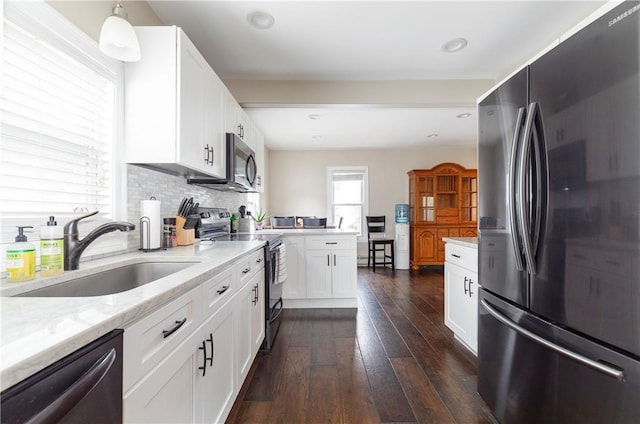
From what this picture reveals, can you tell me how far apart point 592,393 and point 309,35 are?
2.56 m

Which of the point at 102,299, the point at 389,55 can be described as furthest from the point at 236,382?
the point at 389,55

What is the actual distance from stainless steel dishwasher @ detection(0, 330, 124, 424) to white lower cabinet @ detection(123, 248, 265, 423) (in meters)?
0.06

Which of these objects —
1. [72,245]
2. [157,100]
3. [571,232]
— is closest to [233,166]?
[157,100]

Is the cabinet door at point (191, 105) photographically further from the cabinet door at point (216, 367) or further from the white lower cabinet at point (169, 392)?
the white lower cabinet at point (169, 392)

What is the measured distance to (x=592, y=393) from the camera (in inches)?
35.7

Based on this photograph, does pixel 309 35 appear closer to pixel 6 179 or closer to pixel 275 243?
pixel 275 243

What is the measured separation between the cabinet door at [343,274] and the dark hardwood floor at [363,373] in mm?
225

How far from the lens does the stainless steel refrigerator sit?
814mm

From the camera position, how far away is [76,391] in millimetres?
486

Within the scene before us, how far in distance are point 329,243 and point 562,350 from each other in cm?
230

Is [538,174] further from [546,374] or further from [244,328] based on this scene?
[244,328]

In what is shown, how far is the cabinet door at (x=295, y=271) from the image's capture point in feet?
10.2

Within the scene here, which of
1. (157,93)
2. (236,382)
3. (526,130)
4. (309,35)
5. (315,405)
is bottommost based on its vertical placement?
(315,405)

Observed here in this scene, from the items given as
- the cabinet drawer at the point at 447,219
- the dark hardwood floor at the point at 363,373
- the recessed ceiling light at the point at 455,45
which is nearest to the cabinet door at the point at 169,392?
the dark hardwood floor at the point at 363,373
